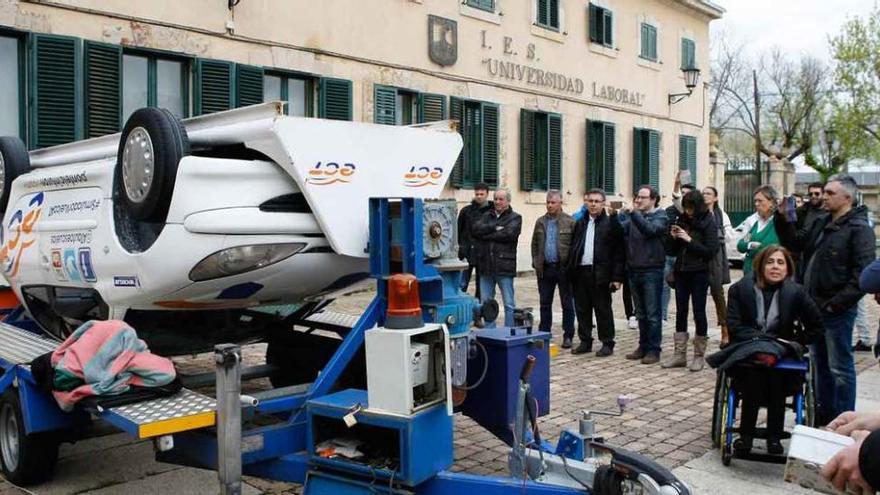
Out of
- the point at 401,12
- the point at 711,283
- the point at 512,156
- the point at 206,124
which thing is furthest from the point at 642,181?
the point at 206,124

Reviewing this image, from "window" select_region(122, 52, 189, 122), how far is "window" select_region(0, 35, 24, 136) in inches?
53.6

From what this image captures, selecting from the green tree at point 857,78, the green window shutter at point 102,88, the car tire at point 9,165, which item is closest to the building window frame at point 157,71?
the green window shutter at point 102,88

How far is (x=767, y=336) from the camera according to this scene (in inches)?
210

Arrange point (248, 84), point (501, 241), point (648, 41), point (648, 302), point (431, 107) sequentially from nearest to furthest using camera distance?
1. point (648, 302)
2. point (501, 241)
3. point (248, 84)
4. point (431, 107)
5. point (648, 41)

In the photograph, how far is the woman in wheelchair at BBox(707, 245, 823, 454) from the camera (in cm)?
520

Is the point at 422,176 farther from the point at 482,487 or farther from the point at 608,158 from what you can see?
the point at 608,158

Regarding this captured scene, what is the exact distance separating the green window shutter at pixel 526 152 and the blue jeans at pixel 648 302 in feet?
30.5

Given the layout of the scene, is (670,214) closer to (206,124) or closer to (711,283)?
(711,283)

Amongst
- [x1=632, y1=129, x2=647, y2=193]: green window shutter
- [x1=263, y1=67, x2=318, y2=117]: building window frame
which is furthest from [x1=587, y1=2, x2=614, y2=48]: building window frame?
[x1=263, y1=67, x2=318, y2=117]: building window frame

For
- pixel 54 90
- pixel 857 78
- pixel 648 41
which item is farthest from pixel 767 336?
pixel 857 78

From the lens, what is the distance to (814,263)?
20.3ft

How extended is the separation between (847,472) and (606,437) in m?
3.83

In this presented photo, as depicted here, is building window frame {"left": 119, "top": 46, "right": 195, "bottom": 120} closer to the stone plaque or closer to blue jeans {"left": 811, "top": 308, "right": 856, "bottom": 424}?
the stone plaque

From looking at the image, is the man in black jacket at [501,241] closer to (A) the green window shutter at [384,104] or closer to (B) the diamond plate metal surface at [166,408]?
(A) the green window shutter at [384,104]
